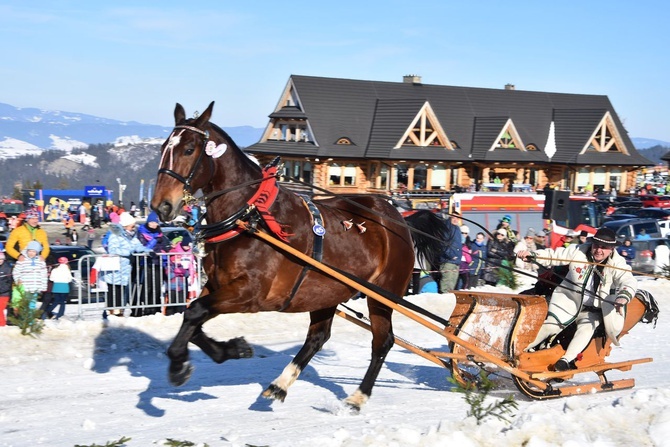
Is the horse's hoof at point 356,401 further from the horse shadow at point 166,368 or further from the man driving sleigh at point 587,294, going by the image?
the man driving sleigh at point 587,294

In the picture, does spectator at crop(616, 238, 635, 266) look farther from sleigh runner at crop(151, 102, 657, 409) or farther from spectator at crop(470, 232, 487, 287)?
sleigh runner at crop(151, 102, 657, 409)

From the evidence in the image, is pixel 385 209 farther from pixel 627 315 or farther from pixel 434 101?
pixel 434 101

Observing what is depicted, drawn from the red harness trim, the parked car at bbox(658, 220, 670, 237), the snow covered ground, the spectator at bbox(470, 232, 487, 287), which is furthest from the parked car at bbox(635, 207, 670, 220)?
the red harness trim

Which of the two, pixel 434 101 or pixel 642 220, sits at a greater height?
pixel 434 101

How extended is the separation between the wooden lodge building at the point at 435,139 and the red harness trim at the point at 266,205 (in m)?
33.8

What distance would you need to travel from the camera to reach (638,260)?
19312 millimetres

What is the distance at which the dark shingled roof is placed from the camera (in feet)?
143

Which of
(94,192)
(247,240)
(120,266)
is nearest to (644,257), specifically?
(120,266)

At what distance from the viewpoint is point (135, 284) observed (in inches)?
481

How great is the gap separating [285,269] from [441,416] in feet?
6.42

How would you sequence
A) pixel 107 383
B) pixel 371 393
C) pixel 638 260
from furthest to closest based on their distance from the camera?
pixel 638 260 → pixel 107 383 → pixel 371 393

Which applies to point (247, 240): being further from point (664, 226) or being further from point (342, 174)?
point (342, 174)

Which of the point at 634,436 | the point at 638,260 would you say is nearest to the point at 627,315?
the point at 634,436

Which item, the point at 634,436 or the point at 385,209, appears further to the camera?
the point at 385,209
